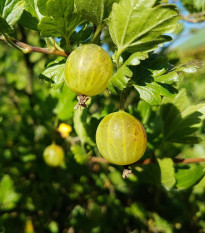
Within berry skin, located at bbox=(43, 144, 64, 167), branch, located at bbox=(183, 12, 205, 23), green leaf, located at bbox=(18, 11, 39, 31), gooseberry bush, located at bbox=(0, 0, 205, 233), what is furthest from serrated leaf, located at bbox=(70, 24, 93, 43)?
berry skin, located at bbox=(43, 144, 64, 167)

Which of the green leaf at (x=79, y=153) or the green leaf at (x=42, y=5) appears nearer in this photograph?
the green leaf at (x=42, y=5)

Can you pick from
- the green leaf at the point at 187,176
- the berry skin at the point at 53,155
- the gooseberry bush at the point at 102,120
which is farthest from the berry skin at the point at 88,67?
the berry skin at the point at 53,155

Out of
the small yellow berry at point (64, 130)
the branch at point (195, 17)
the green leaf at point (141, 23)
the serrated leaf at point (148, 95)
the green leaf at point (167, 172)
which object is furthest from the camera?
the small yellow berry at point (64, 130)

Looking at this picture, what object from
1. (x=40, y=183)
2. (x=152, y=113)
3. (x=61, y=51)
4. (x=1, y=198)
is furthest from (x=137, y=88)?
(x=40, y=183)

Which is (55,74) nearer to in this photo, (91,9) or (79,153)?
(91,9)

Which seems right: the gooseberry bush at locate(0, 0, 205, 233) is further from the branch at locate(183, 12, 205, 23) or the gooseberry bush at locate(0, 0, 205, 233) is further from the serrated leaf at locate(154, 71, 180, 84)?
the branch at locate(183, 12, 205, 23)

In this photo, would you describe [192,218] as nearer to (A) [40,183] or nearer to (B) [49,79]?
(A) [40,183]

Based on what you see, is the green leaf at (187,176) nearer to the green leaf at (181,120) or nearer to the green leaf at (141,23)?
the green leaf at (181,120)
